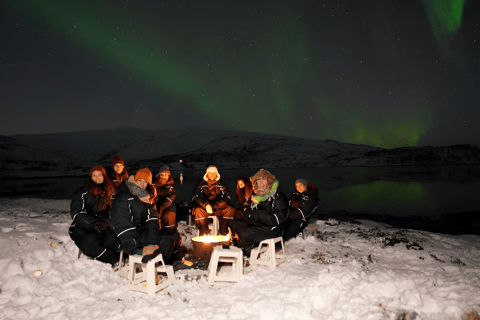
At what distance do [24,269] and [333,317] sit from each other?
4.02 m

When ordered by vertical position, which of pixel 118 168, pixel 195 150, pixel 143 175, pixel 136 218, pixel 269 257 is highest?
pixel 195 150

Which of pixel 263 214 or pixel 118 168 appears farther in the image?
pixel 118 168

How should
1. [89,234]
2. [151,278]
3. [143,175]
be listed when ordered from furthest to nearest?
[89,234] → [143,175] → [151,278]

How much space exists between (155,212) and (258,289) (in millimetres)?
1728

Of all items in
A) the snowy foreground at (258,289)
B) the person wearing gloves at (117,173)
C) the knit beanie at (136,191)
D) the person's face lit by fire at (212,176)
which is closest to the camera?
the snowy foreground at (258,289)

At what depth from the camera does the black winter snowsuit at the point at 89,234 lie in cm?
412

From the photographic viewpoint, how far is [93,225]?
13.8 feet

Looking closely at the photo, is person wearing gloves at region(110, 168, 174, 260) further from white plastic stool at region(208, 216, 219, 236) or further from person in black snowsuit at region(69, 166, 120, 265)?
white plastic stool at region(208, 216, 219, 236)

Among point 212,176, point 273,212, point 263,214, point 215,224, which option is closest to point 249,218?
point 263,214

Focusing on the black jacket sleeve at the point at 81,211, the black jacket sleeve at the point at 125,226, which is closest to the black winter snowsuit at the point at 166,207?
the black jacket sleeve at the point at 81,211

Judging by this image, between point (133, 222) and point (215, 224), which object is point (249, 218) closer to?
point (215, 224)

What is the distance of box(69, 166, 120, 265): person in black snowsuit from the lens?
4.13m

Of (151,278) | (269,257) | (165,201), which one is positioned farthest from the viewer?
(165,201)

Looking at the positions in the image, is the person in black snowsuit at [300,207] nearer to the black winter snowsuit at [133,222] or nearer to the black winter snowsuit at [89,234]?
the black winter snowsuit at [133,222]
